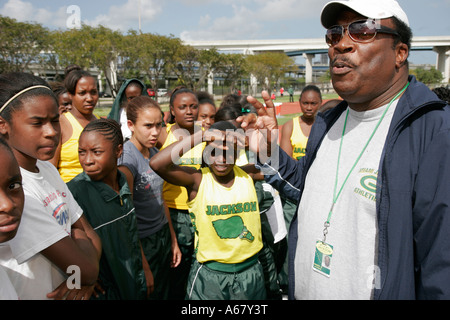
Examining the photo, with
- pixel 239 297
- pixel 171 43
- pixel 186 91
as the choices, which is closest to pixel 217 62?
pixel 171 43

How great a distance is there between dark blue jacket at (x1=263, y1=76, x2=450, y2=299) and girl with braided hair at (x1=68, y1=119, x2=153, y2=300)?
158 cm

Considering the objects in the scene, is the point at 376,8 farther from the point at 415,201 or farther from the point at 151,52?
the point at 151,52

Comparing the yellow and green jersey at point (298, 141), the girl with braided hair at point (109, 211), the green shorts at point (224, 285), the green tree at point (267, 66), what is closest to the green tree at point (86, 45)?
the yellow and green jersey at point (298, 141)

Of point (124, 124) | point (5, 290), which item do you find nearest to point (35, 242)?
point (5, 290)

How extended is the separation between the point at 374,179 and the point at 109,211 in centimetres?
166

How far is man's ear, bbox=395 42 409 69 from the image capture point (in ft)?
4.90

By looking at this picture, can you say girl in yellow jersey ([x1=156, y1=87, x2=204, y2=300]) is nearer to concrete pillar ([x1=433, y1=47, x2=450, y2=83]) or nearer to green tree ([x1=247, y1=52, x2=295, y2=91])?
green tree ([x1=247, y1=52, x2=295, y2=91])

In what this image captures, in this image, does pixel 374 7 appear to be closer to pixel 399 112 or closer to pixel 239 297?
pixel 399 112

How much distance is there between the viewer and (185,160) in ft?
11.2

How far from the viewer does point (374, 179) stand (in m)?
1.46

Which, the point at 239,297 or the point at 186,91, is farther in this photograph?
the point at 186,91

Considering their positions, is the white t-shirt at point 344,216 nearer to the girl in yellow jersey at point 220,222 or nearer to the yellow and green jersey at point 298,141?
the girl in yellow jersey at point 220,222

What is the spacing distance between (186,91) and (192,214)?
2.02 metres

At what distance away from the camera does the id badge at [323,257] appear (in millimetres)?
1639
